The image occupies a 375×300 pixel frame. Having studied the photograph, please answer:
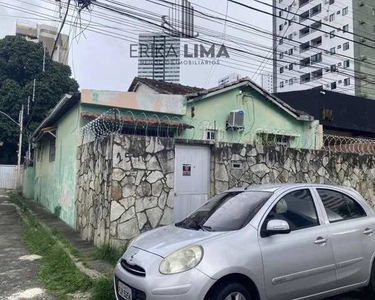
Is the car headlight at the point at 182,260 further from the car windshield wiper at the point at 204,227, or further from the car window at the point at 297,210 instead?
the car window at the point at 297,210

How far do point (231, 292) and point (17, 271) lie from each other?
4190mm

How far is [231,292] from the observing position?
3498 millimetres

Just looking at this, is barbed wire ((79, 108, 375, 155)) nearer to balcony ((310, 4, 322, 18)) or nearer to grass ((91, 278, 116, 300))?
grass ((91, 278, 116, 300))

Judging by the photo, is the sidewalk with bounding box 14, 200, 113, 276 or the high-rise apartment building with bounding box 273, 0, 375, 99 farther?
the high-rise apartment building with bounding box 273, 0, 375, 99

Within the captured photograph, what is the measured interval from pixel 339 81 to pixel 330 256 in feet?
187

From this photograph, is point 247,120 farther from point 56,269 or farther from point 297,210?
point 297,210

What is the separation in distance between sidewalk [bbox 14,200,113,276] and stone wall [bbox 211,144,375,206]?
2838 millimetres

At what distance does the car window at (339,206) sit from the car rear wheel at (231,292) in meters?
1.53

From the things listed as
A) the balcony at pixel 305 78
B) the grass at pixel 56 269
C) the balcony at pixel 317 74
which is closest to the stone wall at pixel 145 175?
the grass at pixel 56 269

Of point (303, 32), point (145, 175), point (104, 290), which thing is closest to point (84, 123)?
point (145, 175)

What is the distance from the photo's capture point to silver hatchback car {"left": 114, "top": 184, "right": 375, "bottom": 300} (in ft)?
11.3

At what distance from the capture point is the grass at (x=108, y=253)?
6.07 m

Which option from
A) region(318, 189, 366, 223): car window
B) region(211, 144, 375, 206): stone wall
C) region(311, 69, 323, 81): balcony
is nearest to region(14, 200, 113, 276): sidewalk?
region(211, 144, 375, 206): stone wall

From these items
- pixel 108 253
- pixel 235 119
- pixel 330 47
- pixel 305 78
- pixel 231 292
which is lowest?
pixel 108 253
